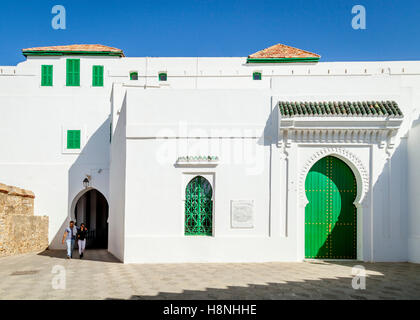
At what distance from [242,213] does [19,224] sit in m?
8.88

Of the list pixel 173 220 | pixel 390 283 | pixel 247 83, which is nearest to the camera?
pixel 390 283

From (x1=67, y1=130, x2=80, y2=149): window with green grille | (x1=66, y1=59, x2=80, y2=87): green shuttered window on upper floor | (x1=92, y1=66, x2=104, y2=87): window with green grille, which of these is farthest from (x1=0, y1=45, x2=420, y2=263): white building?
(x1=66, y1=59, x2=80, y2=87): green shuttered window on upper floor

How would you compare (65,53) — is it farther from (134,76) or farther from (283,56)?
(283,56)

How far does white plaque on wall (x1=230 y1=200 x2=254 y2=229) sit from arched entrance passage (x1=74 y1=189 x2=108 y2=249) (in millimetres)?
10680

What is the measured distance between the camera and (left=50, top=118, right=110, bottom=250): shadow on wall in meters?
19.2

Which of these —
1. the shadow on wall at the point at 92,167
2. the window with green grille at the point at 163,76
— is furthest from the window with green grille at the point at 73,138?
the window with green grille at the point at 163,76

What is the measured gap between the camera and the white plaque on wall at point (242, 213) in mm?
12344

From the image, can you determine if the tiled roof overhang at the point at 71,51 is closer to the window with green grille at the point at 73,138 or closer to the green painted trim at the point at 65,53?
the green painted trim at the point at 65,53

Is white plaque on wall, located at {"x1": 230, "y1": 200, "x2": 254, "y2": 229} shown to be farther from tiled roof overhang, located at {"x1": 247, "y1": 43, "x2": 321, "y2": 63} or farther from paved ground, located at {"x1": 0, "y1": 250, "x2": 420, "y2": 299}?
tiled roof overhang, located at {"x1": 247, "y1": 43, "x2": 321, "y2": 63}

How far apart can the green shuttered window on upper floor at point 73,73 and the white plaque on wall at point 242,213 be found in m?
11.3

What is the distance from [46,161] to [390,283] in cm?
1536

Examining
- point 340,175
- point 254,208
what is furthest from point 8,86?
point 340,175

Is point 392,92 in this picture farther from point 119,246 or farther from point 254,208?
point 119,246

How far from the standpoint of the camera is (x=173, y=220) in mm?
12383
